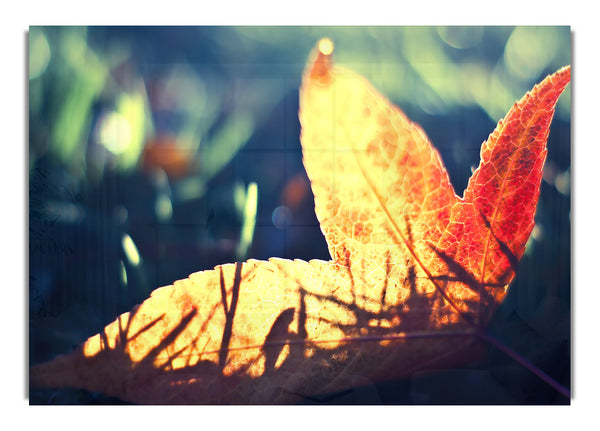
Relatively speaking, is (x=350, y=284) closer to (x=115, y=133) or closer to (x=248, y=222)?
(x=248, y=222)

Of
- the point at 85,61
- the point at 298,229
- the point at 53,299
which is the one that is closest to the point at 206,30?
the point at 85,61

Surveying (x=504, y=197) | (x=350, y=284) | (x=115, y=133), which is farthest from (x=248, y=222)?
(x=504, y=197)

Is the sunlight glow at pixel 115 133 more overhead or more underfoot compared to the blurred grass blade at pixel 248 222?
more overhead

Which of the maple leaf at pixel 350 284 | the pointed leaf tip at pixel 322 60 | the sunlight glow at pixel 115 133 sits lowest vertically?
the maple leaf at pixel 350 284

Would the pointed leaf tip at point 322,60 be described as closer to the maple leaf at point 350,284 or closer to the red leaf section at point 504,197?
the maple leaf at point 350,284

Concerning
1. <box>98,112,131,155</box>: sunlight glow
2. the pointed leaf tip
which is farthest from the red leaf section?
<box>98,112,131,155</box>: sunlight glow

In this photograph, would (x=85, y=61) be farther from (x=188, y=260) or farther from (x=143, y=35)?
(x=188, y=260)

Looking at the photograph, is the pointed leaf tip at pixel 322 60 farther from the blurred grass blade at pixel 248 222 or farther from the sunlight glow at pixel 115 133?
the sunlight glow at pixel 115 133

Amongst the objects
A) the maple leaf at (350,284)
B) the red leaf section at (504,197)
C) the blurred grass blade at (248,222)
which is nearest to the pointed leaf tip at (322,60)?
the maple leaf at (350,284)

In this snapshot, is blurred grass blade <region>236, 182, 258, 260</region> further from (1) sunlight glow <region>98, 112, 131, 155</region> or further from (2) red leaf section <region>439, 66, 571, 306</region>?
(2) red leaf section <region>439, 66, 571, 306</region>
